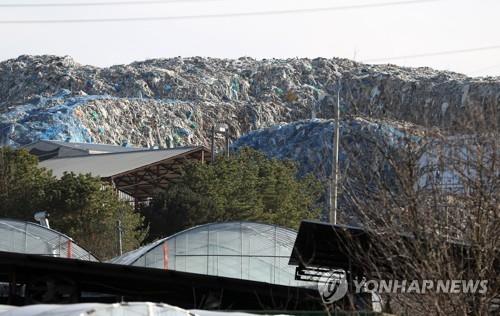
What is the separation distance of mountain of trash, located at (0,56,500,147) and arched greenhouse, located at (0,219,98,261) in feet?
105

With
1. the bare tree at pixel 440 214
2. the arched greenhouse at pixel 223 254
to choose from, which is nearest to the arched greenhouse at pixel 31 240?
the arched greenhouse at pixel 223 254

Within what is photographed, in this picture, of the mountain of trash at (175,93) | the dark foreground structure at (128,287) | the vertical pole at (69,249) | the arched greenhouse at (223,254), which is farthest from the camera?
the mountain of trash at (175,93)

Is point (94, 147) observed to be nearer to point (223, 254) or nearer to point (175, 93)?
point (175, 93)

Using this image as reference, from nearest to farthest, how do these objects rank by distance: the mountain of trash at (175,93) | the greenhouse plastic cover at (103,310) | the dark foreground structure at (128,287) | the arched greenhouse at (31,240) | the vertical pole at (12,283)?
the greenhouse plastic cover at (103,310)
the dark foreground structure at (128,287)
the vertical pole at (12,283)
the arched greenhouse at (31,240)
the mountain of trash at (175,93)

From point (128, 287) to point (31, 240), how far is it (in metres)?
11.7

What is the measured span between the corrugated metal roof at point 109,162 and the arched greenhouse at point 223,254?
2455cm

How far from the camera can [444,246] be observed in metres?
10.6

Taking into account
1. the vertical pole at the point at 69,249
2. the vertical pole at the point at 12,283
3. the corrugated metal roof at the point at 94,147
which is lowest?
the vertical pole at the point at 69,249

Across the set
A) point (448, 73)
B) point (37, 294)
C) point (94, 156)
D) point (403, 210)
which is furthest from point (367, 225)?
point (448, 73)

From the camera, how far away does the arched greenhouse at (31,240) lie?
101 feet

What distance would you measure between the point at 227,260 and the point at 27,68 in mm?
59597

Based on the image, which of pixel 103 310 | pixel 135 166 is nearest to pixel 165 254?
pixel 103 310

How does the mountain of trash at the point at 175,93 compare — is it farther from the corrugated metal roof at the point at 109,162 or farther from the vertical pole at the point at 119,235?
the vertical pole at the point at 119,235

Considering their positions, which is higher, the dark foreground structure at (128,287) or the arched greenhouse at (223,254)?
the dark foreground structure at (128,287)
